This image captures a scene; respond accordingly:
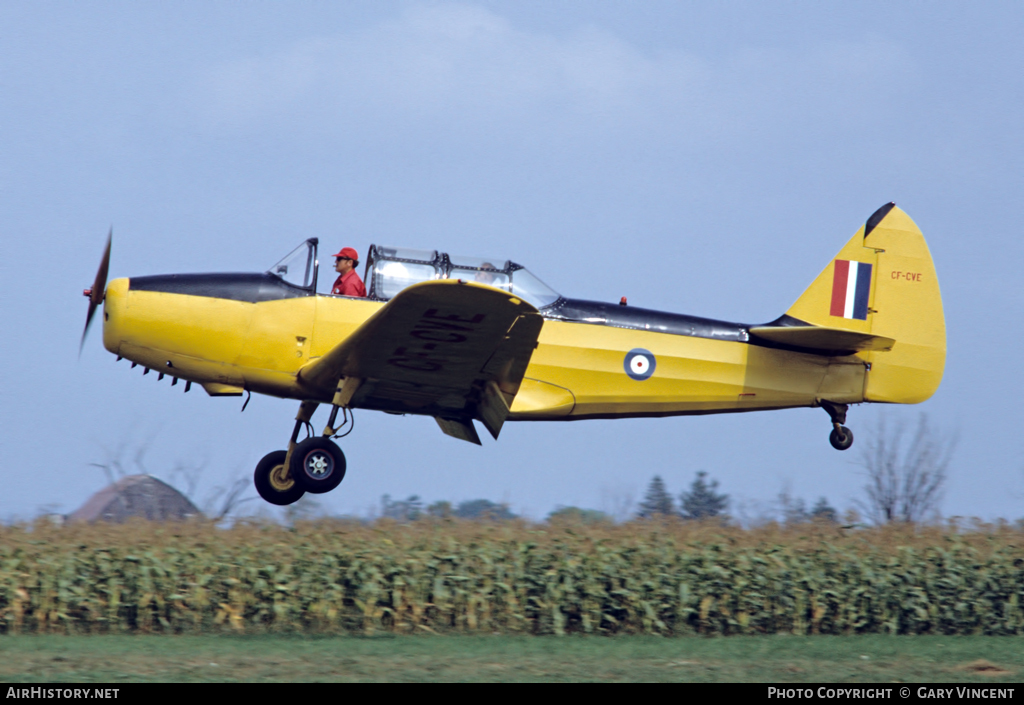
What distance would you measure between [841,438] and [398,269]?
4.98m

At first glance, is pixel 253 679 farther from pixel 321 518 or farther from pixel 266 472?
pixel 266 472

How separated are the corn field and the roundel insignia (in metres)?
1.53

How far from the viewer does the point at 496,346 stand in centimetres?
859

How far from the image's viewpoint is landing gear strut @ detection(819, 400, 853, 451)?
34.9 ft

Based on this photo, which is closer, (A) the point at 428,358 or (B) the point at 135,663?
(B) the point at 135,663

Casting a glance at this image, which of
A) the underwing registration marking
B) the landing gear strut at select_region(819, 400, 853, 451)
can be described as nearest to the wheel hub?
the underwing registration marking

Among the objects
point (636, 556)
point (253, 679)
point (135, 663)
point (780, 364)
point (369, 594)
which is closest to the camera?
point (253, 679)

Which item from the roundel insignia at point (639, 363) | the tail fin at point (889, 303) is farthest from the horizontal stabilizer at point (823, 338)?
the roundel insignia at point (639, 363)

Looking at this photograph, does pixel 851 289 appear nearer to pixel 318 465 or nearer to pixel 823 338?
pixel 823 338

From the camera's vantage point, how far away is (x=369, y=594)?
823 centimetres
